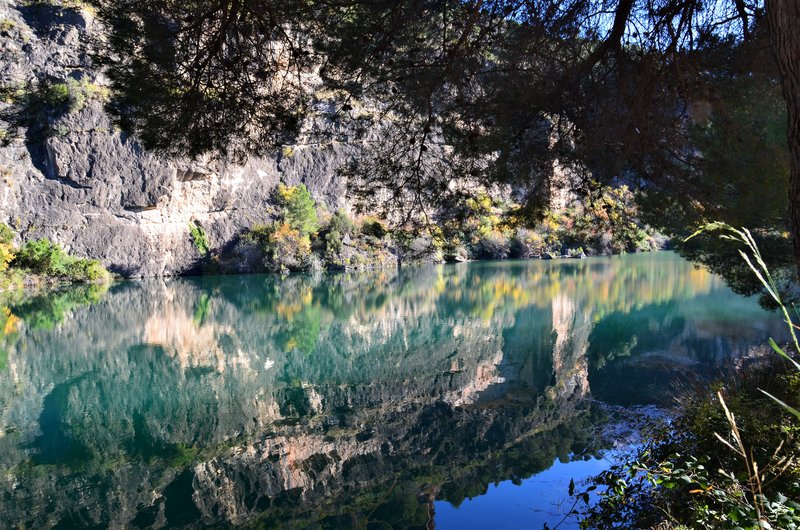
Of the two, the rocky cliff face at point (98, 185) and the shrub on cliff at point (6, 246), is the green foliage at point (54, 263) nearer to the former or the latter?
the shrub on cliff at point (6, 246)

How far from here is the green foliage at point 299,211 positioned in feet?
96.9

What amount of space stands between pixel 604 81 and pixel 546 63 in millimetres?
431

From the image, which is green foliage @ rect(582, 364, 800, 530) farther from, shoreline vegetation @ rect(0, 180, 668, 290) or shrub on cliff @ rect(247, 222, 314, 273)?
shrub on cliff @ rect(247, 222, 314, 273)

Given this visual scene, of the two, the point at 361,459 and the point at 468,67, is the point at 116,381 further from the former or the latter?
the point at 468,67

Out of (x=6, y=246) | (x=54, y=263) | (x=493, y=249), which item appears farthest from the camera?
(x=493, y=249)

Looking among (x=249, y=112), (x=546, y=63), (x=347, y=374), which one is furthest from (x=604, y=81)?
(x=347, y=374)

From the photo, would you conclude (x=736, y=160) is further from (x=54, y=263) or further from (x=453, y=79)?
(x=54, y=263)

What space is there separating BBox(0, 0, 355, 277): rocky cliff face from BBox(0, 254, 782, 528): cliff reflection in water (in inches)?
393

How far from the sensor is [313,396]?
7594mm

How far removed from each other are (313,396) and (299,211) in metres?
22.7

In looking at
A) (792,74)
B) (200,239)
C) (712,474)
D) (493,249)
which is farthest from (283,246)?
(792,74)

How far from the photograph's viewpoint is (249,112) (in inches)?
164

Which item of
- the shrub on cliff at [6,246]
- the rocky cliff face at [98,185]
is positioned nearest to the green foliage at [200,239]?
the rocky cliff face at [98,185]

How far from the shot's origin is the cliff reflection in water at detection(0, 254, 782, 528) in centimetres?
466
